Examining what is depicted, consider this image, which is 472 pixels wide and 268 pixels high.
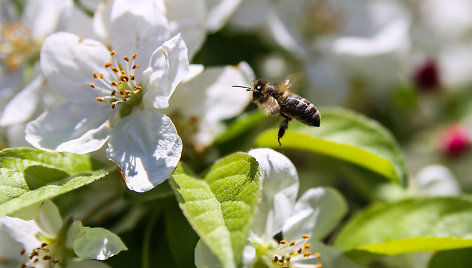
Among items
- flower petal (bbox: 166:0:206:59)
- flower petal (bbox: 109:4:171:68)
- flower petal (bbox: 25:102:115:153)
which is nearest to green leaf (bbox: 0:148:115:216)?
flower petal (bbox: 25:102:115:153)

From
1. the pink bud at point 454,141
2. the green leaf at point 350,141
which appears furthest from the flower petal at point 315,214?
the pink bud at point 454,141

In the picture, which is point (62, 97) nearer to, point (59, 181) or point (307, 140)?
point (59, 181)

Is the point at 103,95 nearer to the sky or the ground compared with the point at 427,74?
nearer to the sky

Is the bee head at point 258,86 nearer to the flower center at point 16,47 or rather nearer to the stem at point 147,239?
the stem at point 147,239

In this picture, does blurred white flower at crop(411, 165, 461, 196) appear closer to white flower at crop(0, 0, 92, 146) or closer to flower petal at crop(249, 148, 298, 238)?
flower petal at crop(249, 148, 298, 238)

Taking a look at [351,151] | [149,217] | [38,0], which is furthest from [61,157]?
[351,151]

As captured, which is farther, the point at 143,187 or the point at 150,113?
the point at 150,113

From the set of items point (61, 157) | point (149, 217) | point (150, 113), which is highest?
point (150, 113)
